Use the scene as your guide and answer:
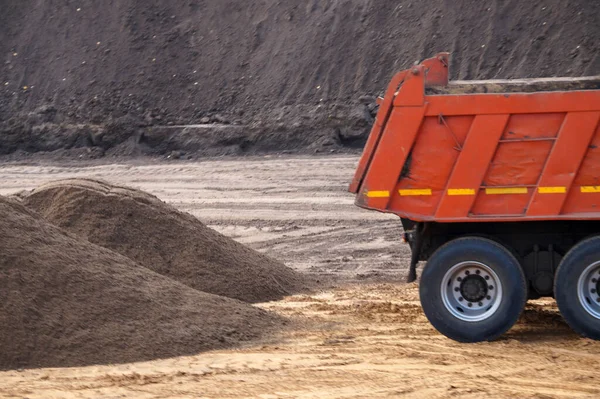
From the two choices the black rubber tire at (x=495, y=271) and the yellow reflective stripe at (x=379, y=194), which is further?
the yellow reflective stripe at (x=379, y=194)

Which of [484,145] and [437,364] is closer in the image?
[437,364]

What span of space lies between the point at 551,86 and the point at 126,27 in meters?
20.6

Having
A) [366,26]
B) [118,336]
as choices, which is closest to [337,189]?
[366,26]

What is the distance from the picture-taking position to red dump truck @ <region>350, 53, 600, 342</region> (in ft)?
23.5

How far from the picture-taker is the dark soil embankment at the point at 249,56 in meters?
21.7

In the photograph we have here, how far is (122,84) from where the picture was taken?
83.1ft

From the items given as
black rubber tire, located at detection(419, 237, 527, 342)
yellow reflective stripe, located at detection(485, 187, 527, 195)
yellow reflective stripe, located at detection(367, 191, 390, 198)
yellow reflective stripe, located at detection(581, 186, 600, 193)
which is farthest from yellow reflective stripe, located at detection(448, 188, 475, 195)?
yellow reflective stripe, located at detection(581, 186, 600, 193)

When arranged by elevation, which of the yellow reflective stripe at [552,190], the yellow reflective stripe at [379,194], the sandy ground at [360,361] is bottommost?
the sandy ground at [360,361]

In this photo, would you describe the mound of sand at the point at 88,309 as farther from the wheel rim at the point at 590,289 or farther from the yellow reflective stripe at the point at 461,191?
the wheel rim at the point at 590,289

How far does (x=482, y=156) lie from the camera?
731 cm

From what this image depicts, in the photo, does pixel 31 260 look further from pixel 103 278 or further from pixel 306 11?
pixel 306 11

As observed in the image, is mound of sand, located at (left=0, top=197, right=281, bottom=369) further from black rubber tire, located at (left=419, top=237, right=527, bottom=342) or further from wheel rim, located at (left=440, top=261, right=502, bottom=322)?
wheel rim, located at (left=440, top=261, right=502, bottom=322)

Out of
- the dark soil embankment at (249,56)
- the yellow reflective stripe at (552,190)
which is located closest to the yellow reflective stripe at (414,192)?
the yellow reflective stripe at (552,190)

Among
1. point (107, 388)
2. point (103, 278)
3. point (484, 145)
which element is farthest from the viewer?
point (103, 278)
